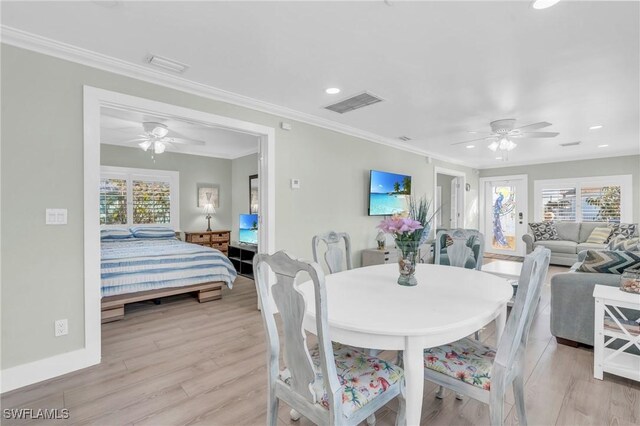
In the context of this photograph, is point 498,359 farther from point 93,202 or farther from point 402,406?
point 93,202

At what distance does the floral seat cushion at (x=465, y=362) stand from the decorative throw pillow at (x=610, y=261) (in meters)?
1.78

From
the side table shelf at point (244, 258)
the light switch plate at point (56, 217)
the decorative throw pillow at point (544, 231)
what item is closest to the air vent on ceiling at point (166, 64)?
the light switch plate at point (56, 217)

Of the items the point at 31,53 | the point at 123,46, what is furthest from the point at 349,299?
the point at 31,53

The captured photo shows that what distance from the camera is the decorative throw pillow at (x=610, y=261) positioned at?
2471 millimetres

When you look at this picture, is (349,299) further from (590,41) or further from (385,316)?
(590,41)

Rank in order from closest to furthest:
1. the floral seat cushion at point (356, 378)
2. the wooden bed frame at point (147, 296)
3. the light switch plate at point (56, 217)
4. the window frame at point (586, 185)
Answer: the floral seat cushion at point (356, 378), the light switch plate at point (56, 217), the wooden bed frame at point (147, 296), the window frame at point (586, 185)

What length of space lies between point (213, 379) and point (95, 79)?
2.49 meters

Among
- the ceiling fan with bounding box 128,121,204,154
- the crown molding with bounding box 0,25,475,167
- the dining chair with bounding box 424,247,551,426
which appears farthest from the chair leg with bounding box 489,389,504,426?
the ceiling fan with bounding box 128,121,204,154

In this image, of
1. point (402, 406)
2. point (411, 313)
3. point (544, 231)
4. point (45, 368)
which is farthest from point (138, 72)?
point (544, 231)

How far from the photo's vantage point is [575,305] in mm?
2648

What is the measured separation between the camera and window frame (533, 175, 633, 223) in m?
6.23

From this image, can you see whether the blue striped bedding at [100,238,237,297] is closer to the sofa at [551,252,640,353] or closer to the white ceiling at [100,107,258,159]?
the white ceiling at [100,107,258,159]

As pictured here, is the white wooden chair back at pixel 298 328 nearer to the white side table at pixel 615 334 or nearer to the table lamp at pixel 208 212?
the white side table at pixel 615 334

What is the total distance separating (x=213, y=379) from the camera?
7.22ft
